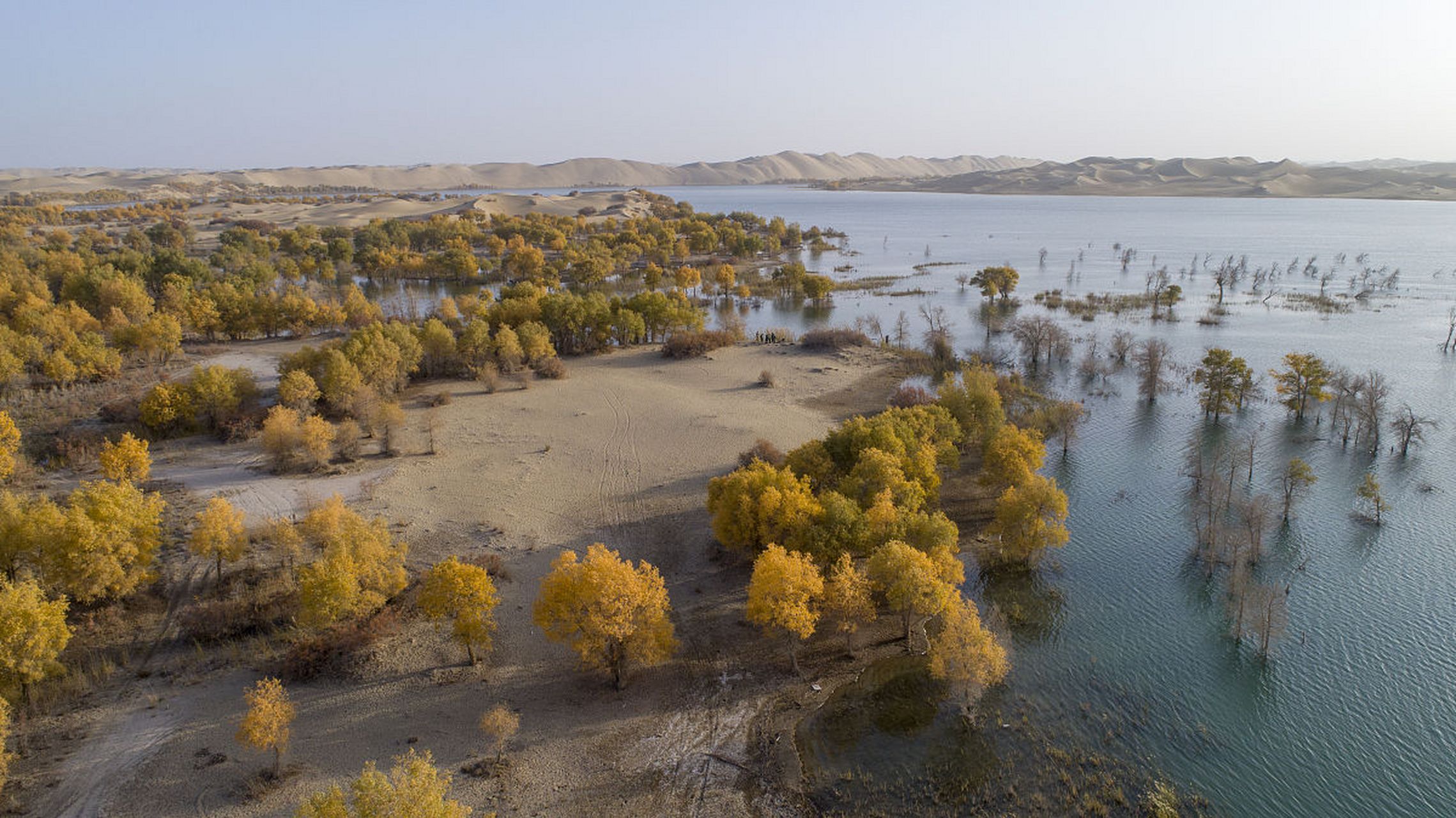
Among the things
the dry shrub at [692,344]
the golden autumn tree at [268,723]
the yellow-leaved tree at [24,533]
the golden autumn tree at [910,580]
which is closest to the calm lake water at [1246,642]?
the golden autumn tree at [910,580]

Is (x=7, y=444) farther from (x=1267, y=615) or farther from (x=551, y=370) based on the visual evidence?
(x=1267, y=615)

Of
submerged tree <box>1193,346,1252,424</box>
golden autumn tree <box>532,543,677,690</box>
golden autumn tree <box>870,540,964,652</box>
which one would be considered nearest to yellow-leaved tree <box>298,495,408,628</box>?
golden autumn tree <box>532,543,677,690</box>

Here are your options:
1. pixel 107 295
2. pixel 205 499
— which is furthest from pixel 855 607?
pixel 107 295

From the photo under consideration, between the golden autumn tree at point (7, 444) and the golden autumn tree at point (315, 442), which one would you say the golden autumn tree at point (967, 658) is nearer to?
the golden autumn tree at point (315, 442)

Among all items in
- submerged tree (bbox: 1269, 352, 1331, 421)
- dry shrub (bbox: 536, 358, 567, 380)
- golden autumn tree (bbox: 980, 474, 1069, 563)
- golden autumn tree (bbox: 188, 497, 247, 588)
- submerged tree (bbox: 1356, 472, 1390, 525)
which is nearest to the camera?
golden autumn tree (bbox: 188, 497, 247, 588)

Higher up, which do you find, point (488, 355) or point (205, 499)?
point (488, 355)

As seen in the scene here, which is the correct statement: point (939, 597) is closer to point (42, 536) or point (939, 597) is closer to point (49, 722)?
point (49, 722)

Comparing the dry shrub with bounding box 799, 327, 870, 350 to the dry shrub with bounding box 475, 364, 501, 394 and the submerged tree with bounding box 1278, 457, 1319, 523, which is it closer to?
the dry shrub with bounding box 475, 364, 501, 394
